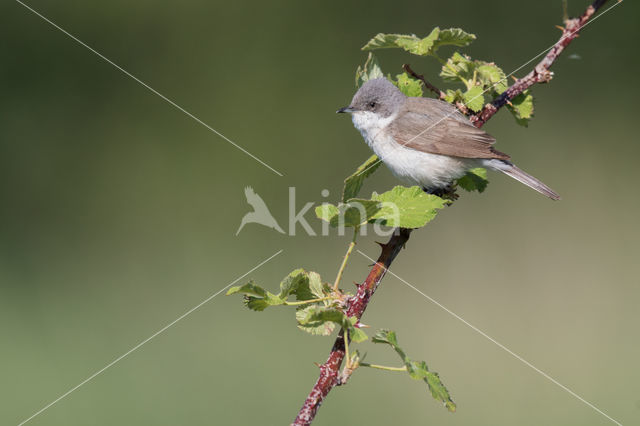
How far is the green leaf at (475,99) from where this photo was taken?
1.84 metres

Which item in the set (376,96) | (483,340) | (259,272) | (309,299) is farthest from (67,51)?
(309,299)

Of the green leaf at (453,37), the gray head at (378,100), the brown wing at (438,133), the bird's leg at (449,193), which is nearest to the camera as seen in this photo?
the green leaf at (453,37)

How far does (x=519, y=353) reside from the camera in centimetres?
409

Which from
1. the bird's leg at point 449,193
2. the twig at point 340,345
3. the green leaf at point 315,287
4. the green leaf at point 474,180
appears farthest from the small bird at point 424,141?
the green leaf at point 315,287

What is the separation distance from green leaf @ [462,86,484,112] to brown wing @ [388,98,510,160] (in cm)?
86

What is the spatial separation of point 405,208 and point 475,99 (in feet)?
2.13

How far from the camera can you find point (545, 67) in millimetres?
1687

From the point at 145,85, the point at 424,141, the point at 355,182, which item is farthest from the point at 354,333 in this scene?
the point at 145,85

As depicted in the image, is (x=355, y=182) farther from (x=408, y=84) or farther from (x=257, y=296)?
(x=257, y=296)

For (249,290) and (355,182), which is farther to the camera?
(355,182)

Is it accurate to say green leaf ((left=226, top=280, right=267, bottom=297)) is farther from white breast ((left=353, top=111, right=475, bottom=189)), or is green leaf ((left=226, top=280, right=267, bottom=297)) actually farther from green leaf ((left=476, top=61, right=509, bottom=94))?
white breast ((left=353, top=111, right=475, bottom=189))

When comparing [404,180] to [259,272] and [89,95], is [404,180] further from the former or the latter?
[89,95]

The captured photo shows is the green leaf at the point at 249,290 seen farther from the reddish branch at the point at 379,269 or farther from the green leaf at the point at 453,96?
the green leaf at the point at 453,96

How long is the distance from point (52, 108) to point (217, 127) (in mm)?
1405
